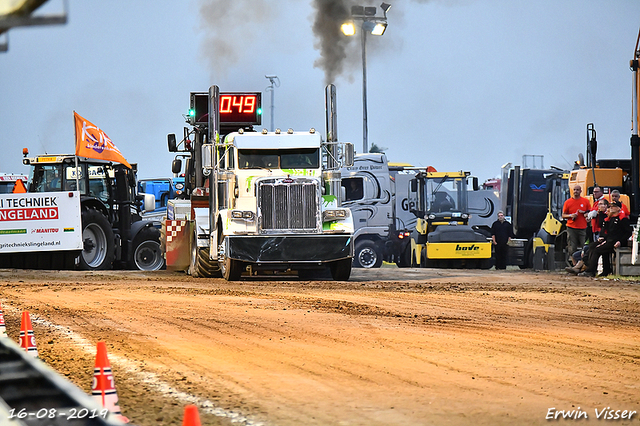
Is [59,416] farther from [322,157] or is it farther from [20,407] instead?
[322,157]

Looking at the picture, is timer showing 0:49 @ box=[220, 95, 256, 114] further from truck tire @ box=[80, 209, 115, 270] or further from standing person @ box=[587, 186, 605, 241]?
standing person @ box=[587, 186, 605, 241]

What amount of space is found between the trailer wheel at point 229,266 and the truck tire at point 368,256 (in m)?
10.4

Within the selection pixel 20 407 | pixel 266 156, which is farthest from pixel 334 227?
pixel 20 407

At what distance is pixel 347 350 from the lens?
860 centimetres

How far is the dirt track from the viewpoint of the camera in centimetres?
607

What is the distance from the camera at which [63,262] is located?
68.9ft

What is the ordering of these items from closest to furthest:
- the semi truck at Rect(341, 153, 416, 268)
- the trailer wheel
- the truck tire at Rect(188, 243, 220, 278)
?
the trailer wheel < the truck tire at Rect(188, 243, 220, 278) < the semi truck at Rect(341, 153, 416, 268)

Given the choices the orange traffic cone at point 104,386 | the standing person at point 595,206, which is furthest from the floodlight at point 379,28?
the orange traffic cone at point 104,386

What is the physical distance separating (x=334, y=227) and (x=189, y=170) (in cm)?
516

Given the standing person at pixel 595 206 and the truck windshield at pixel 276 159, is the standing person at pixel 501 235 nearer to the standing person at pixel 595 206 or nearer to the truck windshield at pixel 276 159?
the standing person at pixel 595 206

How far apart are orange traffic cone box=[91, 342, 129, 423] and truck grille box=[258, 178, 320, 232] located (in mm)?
11896

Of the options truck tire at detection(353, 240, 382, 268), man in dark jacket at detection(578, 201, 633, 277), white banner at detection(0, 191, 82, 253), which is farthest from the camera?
truck tire at detection(353, 240, 382, 268)

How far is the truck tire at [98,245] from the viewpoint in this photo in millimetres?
21797

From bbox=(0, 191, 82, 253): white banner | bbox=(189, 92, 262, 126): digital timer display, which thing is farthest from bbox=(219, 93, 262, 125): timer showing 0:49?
bbox=(0, 191, 82, 253): white banner
